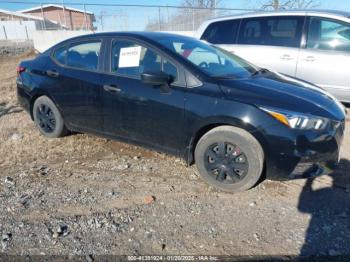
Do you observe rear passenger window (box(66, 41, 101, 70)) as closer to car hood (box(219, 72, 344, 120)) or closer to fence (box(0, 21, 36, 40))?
car hood (box(219, 72, 344, 120))

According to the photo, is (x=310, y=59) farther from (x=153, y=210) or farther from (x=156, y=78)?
(x=153, y=210)

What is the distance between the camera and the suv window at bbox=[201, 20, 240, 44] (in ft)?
22.6

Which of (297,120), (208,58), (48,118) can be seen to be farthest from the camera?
(48,118)

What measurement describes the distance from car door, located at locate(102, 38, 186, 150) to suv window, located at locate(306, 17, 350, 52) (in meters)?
3.44

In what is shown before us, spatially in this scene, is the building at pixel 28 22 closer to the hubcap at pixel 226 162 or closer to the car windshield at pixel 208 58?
the car windshield at pixel 208 58

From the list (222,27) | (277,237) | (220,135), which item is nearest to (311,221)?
(277,237)

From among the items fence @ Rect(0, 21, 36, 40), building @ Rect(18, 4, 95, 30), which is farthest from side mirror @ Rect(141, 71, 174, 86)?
fence @ Rect(0, 21, 36, 40)

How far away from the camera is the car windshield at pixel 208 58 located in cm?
398

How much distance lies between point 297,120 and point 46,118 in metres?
3.65

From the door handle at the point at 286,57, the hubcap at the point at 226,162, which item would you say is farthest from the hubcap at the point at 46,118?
the door handle at the point at 286,57

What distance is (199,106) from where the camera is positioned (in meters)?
3.64

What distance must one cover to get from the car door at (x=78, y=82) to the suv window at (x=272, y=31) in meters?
3.38

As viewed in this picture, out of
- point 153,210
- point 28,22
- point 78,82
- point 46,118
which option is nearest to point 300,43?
point 78,82

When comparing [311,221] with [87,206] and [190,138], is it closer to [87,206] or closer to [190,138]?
[190,138]
